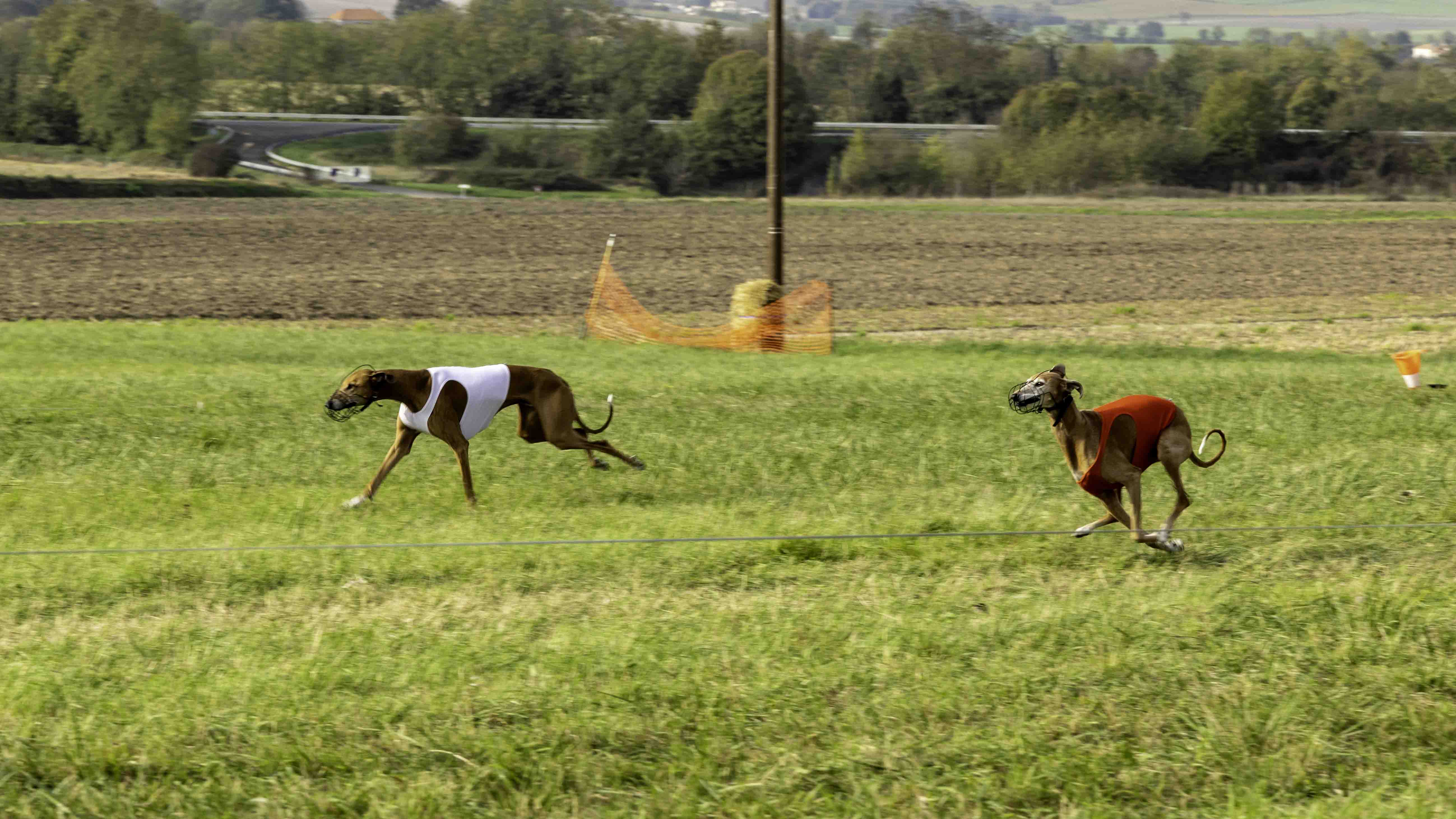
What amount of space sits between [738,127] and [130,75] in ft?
103

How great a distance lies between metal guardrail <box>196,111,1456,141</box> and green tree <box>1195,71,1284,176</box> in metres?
2.33

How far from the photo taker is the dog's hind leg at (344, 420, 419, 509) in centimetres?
899

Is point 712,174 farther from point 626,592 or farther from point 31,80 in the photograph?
point 626,592

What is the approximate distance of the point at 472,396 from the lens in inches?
358

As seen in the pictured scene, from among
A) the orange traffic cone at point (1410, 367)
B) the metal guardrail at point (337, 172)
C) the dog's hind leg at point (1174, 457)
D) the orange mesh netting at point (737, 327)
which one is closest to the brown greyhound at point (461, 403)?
the dog's hind leg at point (1174, 457)

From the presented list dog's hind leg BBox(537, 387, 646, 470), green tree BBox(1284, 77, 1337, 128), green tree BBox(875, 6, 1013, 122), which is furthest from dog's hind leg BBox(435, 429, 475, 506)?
green tree BBox(875, 6, 1013, 122)

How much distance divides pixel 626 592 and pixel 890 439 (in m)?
4.77

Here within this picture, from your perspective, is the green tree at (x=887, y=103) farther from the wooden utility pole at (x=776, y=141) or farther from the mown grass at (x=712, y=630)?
the mown grass at (x=712, y=630)

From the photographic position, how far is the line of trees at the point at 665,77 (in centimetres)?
7150

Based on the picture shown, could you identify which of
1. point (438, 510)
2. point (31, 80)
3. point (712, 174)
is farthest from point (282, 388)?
point (31, 80)

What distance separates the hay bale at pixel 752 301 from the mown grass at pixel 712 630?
734 cm

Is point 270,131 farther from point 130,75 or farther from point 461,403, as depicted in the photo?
point 461,403

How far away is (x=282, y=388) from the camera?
1343 centimetres

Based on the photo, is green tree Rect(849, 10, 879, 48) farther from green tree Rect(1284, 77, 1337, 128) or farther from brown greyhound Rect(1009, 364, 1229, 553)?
brown greyhound Rect(1009, 364, 1229, 553)
